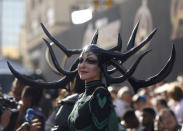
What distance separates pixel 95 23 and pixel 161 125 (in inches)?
489

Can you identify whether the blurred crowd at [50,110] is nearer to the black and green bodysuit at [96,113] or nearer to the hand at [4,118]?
the hand at [4,118]

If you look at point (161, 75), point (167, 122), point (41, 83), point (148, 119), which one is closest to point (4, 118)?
point (41, 83)

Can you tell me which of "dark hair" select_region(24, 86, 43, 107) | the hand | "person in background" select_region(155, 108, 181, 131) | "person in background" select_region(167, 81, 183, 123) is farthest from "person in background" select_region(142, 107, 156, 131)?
the hand

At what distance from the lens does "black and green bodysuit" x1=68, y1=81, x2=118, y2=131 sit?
14.1 ft

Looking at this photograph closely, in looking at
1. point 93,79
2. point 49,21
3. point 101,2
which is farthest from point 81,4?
point 93,79

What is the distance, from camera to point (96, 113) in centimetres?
431

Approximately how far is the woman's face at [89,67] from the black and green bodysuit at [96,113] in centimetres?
6

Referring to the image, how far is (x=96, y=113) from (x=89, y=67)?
1.32ft

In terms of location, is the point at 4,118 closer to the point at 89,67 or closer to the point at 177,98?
the point at 89,67

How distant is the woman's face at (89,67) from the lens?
4469 mm

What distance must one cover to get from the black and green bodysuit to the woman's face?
0.06 m

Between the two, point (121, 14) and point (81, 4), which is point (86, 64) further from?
point (81, 4)

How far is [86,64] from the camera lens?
4477 mm

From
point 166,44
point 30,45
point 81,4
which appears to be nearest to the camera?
point 166,44
